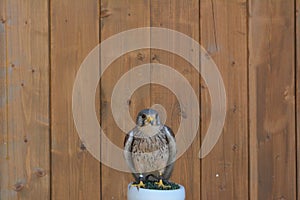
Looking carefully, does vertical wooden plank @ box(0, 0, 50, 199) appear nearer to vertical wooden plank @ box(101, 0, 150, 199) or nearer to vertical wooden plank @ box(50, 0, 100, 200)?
vertical wooden plank @ box(50, 0, 100, 200)

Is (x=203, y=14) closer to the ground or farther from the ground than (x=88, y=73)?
farther from the ground

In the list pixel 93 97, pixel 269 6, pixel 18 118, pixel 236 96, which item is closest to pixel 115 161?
pixel 93 97

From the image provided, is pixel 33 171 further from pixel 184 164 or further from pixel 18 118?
pixel 184 164

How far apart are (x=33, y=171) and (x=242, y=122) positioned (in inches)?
29.7

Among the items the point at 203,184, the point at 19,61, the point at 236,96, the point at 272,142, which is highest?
the point at 19,61

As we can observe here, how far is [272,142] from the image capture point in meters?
2.05

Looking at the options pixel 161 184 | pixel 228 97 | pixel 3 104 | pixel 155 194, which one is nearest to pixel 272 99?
pixel 228 97

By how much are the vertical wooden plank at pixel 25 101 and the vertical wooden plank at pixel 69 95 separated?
3cm

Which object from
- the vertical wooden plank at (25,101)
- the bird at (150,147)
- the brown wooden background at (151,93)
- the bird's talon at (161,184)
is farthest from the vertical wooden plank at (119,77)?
the bird's talon at (161,184)

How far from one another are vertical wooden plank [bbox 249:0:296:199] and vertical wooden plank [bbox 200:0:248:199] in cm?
3

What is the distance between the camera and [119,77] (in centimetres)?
201

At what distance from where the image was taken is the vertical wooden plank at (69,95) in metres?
1.98

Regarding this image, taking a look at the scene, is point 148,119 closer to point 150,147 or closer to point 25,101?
point 150,147

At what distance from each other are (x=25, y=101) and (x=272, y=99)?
34.5 inches
